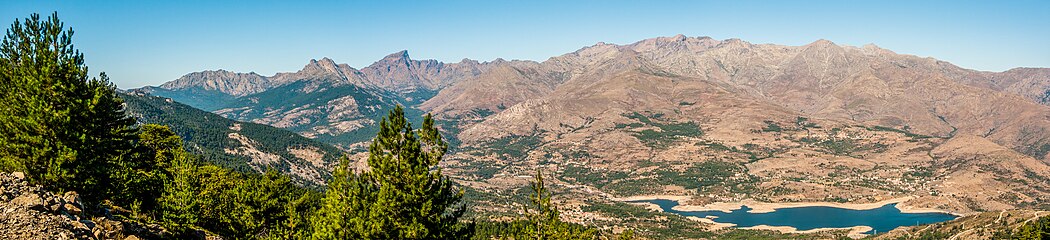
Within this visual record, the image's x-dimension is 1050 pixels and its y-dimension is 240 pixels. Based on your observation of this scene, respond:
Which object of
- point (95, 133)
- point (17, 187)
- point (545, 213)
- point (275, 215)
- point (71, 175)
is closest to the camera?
point (17, 187)

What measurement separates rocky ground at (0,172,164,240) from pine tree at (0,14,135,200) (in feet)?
10.8

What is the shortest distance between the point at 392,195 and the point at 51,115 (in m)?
21.1

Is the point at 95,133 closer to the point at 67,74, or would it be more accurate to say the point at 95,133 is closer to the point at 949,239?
the point at 67,74

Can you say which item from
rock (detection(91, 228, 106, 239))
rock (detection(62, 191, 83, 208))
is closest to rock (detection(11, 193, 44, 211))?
rock (detection(91, 228, 106, 239))

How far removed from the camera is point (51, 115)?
1401 inches

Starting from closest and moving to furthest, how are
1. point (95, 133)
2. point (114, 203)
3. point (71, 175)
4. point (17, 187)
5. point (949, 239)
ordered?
point (17, 187)
point (71, 175)
point (95, 133)
point (114, 203)
point (949, 239)

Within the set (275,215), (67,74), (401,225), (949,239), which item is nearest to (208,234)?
(275,215)

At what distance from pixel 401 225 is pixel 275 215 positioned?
68.9 feet

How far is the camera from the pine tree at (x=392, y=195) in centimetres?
3569

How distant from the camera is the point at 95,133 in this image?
126 feet

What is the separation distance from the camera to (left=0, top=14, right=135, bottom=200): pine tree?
1379 inches

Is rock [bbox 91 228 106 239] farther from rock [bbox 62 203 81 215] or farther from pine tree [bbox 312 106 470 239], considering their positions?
pine tree [bbox 312 106 470 239]

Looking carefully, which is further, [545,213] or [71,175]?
[545,213]

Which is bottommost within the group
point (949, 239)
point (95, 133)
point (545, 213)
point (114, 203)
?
point (949, 239)
